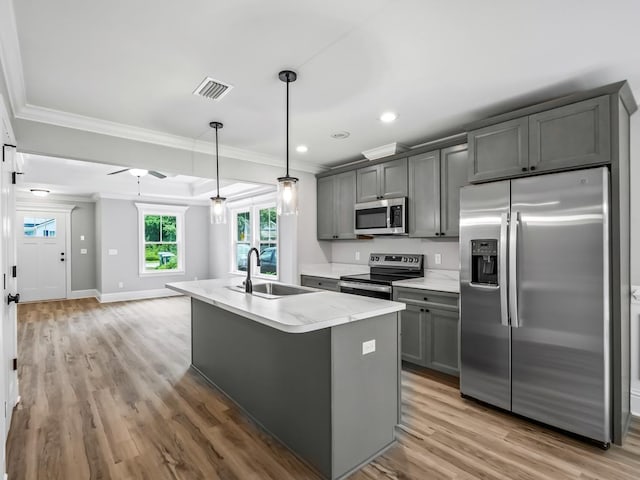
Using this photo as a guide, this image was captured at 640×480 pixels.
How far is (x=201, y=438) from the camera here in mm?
2348

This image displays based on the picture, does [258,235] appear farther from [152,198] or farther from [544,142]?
[544,142]

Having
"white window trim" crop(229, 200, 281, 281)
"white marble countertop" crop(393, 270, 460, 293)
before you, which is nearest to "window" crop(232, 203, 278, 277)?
"white window trim" crop(229, 200, 281, 281)

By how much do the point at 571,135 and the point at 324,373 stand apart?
2.36 m

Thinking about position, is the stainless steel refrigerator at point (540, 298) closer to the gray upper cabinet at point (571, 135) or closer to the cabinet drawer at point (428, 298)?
the gray upper cabinet at point (571, 135)

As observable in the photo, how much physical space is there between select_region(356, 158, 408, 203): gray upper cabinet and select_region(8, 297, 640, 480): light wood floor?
6.79ft

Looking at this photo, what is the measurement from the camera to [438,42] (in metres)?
2.04

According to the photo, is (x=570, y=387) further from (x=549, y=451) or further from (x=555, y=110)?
(x=555, y=110)

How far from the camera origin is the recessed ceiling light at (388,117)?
3174 mm

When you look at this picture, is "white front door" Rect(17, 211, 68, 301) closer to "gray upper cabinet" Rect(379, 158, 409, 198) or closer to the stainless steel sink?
the stainless steel sink

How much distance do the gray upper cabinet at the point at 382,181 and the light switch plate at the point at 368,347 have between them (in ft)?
7.52

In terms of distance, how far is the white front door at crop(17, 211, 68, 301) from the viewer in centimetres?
749

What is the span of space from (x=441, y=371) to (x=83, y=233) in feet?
27.9

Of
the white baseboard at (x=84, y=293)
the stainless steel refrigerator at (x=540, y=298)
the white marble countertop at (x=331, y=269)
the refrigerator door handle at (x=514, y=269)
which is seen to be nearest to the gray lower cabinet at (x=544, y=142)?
the stainless steel refrigerator at (x=540, y=298)

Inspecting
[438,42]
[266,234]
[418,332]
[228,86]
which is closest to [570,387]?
→ [418,332]
